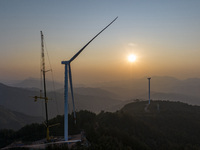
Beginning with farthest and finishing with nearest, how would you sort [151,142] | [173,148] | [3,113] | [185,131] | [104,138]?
[3,113] < [185,131] < [151,142] < [173,148] < [104,138]

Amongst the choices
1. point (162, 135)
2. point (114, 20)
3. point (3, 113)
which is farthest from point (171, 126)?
point (3, 113)

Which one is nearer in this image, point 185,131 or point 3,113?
point 185,131

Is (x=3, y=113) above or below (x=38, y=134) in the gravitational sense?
below

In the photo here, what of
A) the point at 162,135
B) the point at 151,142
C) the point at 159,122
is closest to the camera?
the point at 151,142

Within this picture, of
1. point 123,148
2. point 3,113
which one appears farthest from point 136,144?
point 3,113

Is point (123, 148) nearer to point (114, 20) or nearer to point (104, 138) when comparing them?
point (104, 138)

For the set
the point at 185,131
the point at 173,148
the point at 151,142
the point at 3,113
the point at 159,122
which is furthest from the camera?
the point at 3,113

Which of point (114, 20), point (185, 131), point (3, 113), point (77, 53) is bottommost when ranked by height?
point (3, 113)

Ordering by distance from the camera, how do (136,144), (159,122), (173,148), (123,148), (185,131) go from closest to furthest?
(123,148) < (136,144) < (173,148) < (185,131) < (159,122)

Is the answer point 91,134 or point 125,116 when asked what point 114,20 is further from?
point 125,116
